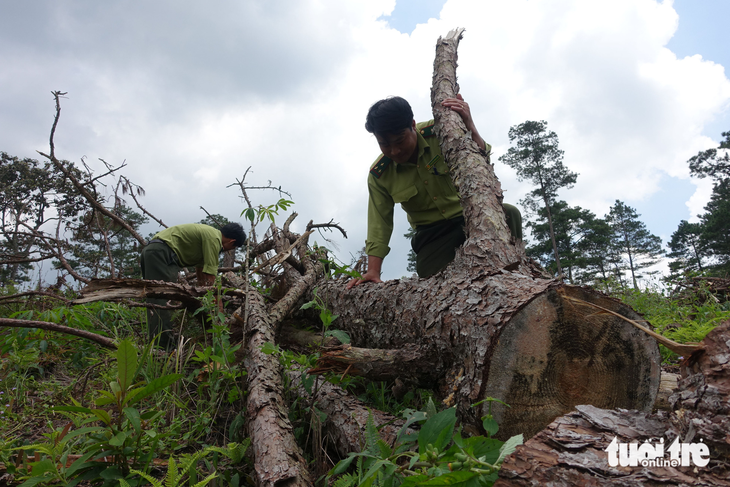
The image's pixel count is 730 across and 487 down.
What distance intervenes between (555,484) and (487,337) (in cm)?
60

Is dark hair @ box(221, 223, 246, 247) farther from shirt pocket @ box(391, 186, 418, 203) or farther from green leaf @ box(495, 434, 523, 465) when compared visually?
green leaf @ box(495, 434, 523, 465)

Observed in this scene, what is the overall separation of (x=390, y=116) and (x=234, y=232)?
10.4 feet

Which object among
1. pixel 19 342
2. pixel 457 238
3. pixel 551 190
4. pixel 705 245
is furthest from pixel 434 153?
pixel 705 245

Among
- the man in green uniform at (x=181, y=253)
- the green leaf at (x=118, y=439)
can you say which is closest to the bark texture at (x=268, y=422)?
the green leaf at (x=118, y=439)

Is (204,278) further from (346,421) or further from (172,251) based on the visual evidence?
(346,421)

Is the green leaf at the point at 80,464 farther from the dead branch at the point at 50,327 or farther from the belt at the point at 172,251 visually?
the belt at the point at 172,251

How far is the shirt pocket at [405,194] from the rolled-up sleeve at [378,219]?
121 mm

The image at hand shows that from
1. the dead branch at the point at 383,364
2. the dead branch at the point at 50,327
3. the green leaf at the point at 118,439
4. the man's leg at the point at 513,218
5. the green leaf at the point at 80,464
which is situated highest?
the man's leg at the point at 513,218

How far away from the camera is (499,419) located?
1385 mm

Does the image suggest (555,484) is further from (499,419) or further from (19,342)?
(19,342)

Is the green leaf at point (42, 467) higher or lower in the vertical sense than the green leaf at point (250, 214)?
lower

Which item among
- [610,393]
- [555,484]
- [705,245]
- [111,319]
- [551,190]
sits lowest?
[555,484]

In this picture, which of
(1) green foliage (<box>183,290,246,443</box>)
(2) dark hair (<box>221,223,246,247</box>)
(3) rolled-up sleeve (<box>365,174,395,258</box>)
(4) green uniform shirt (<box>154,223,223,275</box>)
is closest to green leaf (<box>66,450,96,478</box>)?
(1) green foliage (<box>183,290,246,443</box>)

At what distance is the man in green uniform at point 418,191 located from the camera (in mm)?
3189
